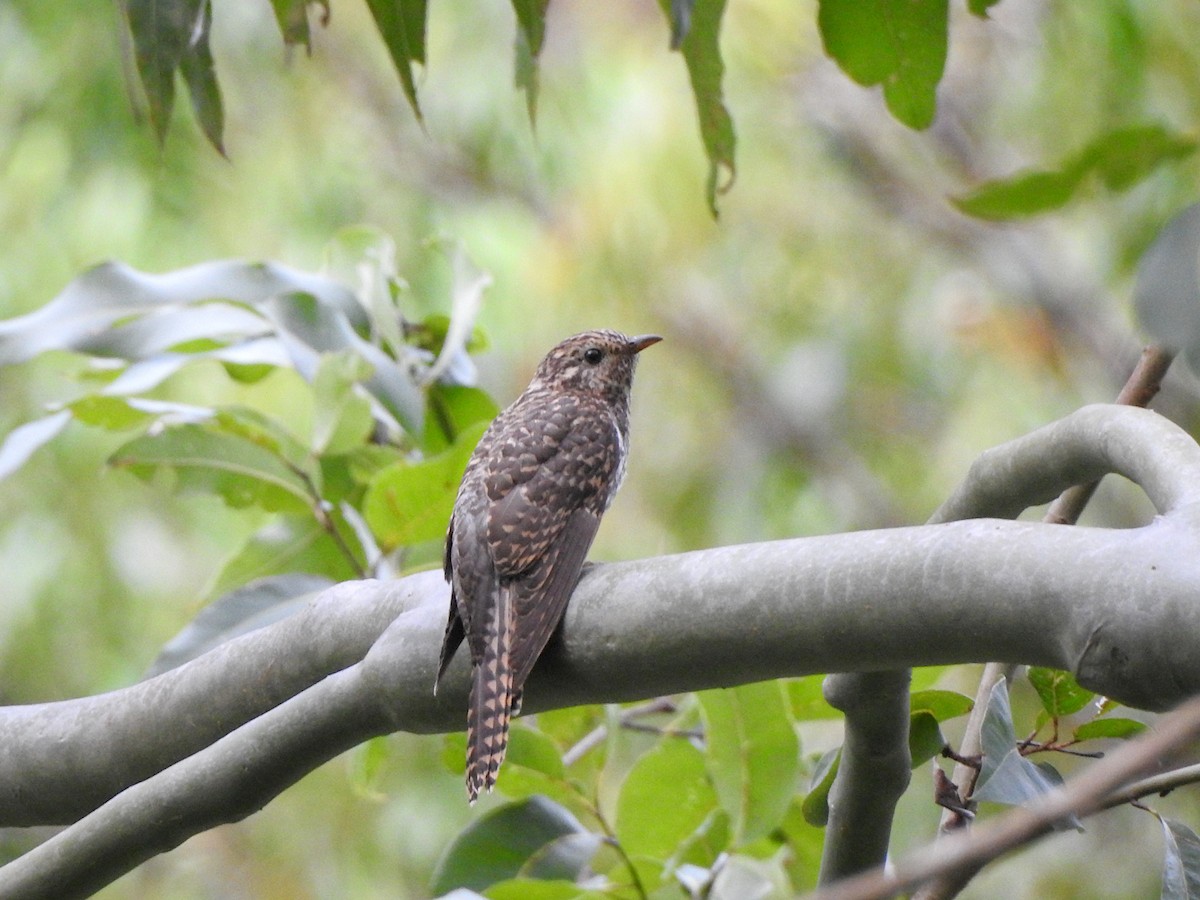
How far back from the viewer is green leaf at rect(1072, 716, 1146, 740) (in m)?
1.69

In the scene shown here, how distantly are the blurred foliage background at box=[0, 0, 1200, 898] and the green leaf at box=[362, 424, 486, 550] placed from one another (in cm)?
256

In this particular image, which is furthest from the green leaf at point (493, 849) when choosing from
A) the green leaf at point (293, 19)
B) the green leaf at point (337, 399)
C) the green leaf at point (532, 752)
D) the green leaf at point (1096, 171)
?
the green leaf at point (1096, 171)

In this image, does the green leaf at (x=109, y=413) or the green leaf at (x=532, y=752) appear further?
the green leaf at (x=109, y=413)

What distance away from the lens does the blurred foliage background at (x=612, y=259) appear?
616 centimetres

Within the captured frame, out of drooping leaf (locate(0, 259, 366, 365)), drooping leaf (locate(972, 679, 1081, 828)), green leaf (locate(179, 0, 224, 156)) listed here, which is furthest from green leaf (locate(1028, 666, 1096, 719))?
drooping leaf (locate(0, 259, 366, 365))

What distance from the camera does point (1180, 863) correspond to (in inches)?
62.2

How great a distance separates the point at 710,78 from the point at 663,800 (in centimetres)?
118

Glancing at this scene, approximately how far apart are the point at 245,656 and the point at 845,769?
78 cm

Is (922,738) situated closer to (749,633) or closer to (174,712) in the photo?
(749,633)

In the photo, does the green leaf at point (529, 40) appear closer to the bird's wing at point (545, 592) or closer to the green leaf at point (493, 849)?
the bird's wing at point (545, 592)

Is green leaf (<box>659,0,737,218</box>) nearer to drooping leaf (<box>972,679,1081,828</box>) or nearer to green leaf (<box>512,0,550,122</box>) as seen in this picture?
green leaf (<box>512,0,550,122</box>)

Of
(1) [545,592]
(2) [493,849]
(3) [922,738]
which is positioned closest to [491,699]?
(1) [545,592]

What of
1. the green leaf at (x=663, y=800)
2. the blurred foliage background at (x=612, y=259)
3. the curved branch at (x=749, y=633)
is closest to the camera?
the curved branch at (x=749, y=633)

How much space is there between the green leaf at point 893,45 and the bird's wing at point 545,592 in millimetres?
734
